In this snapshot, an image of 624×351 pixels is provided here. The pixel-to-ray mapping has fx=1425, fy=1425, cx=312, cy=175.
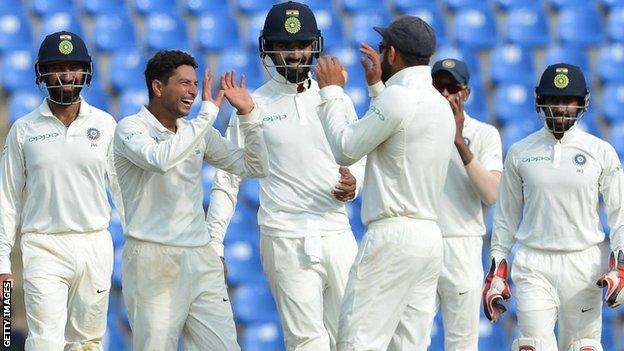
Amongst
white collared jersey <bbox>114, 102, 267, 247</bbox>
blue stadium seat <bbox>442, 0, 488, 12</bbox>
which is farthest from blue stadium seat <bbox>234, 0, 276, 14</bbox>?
white collared jersey <bbox>114, 102, 267, 247</bbox>

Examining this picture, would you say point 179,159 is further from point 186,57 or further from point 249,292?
point 249,292

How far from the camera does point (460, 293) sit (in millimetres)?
7441

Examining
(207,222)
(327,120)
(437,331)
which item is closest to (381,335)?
(327,120)

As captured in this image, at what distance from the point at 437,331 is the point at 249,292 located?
132 cm

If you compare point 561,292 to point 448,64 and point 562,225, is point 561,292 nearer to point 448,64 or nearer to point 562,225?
point 562,225

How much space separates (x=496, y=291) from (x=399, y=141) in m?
1.64

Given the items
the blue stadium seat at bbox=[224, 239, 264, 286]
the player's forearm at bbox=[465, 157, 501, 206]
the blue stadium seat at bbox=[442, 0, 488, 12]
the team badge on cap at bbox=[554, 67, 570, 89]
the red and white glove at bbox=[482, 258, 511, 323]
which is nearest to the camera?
the red and white glove at bbox=[482, 258, 511, 323]

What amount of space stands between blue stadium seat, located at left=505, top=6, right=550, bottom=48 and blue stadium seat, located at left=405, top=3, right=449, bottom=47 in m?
0.51

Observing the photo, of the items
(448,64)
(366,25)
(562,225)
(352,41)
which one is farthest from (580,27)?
(562,225)

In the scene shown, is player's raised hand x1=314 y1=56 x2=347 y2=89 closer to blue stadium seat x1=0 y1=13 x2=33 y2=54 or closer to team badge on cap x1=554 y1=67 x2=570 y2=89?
team badge on cap x1=554 y1=67 x2=570 y2=89

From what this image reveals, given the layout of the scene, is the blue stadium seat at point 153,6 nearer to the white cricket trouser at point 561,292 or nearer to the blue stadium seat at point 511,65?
the blue stadium seat at point 511,65

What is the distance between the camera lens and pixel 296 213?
6758mm

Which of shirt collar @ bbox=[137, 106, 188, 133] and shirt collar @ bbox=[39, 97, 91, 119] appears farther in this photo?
shirt collar @ bbox=[39, 97, 91, 119]

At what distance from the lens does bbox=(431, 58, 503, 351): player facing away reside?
7.44 m
